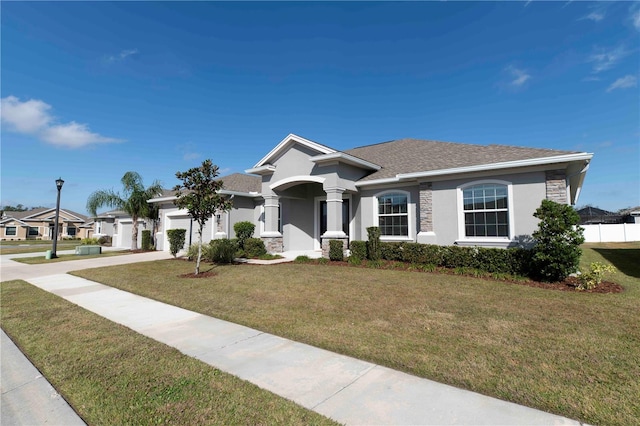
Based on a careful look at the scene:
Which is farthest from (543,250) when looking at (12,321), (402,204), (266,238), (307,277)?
(12,321)

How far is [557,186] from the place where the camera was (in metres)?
9.46

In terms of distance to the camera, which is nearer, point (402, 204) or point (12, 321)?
point (12, 321)

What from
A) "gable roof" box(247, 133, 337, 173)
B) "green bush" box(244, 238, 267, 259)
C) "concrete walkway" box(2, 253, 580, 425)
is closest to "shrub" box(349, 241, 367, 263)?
"gable roof" box(247, 133, 337, 173)

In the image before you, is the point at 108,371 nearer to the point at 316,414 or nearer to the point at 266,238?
the point at 316,414

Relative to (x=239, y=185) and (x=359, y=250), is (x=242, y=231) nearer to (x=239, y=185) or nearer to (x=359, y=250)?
(x=239, y=185)

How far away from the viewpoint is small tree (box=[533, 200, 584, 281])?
8.20 metres

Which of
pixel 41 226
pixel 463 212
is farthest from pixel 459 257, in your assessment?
pixel 41 226

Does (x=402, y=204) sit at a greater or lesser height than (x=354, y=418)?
greater

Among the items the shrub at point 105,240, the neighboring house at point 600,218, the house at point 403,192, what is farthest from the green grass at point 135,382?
the neighboring house at point 600,218

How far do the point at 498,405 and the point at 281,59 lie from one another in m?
17.0

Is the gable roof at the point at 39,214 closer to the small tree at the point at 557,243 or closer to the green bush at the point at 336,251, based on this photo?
the green bush at the point at 336,251

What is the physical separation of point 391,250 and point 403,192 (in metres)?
2.88

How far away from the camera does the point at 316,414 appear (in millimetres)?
2678

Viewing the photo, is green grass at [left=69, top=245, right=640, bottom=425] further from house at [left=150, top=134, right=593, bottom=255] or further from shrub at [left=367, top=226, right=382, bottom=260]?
house at [left=150, top=134, right=593, bottom=255]
